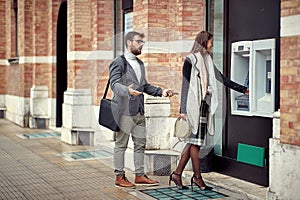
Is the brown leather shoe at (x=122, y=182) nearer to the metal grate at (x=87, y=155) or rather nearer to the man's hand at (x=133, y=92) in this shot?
the man's hand at (x=133, y=92)

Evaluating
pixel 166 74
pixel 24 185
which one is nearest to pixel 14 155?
pixel 24 185

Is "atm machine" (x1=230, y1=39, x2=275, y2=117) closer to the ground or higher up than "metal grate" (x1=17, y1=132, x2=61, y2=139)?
higher up

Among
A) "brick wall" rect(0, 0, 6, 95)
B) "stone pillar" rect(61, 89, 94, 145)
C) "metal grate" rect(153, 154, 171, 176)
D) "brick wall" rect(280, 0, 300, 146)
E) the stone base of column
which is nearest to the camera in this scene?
"brick wall" rect(280, 0, 300, 146)

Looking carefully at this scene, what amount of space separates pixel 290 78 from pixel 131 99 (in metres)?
2.29

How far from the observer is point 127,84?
7.16 meters

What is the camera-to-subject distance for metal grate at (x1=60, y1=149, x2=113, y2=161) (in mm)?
10031

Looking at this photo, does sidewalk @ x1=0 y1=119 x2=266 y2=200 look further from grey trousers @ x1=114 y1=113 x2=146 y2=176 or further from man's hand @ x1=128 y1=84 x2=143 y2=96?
man's hand @ x1=128 y1=84 x2=143 y2=96

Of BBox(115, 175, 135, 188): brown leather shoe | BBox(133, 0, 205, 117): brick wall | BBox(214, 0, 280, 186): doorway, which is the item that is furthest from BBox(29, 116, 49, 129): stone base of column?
BBox(214, 0, 280, 186): doorway

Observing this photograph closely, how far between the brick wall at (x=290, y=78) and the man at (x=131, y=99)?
5.76ft

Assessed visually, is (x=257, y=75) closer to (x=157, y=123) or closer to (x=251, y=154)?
(x=251, y=154)

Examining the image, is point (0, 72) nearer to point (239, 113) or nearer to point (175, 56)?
point (175, 56)

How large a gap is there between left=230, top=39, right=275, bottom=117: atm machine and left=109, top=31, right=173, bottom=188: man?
120 cm

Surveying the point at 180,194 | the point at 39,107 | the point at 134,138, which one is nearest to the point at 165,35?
the point at 134,138

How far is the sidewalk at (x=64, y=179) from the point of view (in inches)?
276
